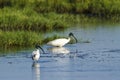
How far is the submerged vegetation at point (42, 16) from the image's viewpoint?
73.9 ft

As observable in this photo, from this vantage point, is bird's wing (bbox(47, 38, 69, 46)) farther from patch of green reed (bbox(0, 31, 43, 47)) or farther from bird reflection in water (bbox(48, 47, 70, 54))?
patch of green reed (bbox(0, 31, 43, 47))

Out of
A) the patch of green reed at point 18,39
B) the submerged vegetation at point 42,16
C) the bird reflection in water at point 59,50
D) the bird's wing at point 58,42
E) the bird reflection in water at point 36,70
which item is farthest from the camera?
the submerged vegetation at point 42,16

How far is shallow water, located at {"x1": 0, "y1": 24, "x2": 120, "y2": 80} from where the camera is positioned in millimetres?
16406

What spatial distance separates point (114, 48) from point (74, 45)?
6.51 ft

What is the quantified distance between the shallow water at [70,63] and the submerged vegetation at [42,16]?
1.14 metres

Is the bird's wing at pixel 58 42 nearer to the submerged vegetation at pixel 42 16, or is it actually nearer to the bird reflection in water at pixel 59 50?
the bird reflection in water at pixel 59 50

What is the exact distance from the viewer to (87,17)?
33219 mm

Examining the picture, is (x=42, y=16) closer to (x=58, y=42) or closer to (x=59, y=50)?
(x=58, y=42)

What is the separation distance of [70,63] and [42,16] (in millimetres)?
11077

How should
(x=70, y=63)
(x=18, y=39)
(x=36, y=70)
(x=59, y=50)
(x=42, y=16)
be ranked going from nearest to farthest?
1. (x=36, y=70)
2. (x=70, y=63)
3. (x=59, y=50)
4. (x=18, y=39)
5. (x=42, y=16)

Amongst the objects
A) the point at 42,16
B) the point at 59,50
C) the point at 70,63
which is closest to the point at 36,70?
the point at 70,63

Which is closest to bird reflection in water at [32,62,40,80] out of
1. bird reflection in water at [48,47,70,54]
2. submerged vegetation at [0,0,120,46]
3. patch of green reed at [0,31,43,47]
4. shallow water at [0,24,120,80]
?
shallow water at [0,24,120,80]

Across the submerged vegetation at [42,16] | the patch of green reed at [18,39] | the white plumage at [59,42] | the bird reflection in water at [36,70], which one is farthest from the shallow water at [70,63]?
the submerged vegetation at [42,16]

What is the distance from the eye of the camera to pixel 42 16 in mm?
29156
